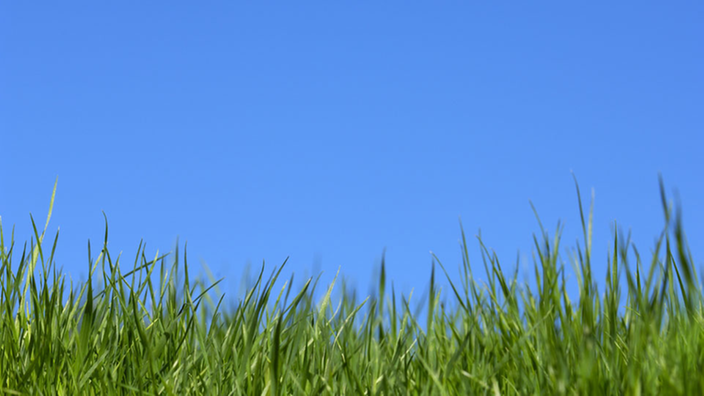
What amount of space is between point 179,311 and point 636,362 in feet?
5.16

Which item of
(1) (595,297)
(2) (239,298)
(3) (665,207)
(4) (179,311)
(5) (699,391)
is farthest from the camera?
(2) (239,298)

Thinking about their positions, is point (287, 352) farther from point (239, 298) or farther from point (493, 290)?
point (493, 290)

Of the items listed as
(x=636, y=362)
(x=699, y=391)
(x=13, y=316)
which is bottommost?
(x=699, y=391)

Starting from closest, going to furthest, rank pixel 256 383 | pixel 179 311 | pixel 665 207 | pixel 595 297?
pixel 665 207
pixel 256 383
pixel 595 297
pixel 179 311

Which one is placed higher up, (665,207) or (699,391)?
(665,207)

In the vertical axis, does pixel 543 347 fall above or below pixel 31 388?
above

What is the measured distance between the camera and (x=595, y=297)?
2.24m

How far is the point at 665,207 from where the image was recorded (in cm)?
182

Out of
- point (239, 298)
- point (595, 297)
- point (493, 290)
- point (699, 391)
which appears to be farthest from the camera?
point (239, 298)

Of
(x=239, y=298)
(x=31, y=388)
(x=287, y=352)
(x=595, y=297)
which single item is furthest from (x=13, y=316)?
(x=595, y=297)

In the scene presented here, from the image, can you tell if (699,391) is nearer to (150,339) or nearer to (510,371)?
(510,371)

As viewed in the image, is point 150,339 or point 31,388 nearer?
point 31,388

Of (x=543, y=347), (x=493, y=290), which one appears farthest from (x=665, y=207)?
(x=493, y=290)

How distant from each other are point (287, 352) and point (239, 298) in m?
0.41
